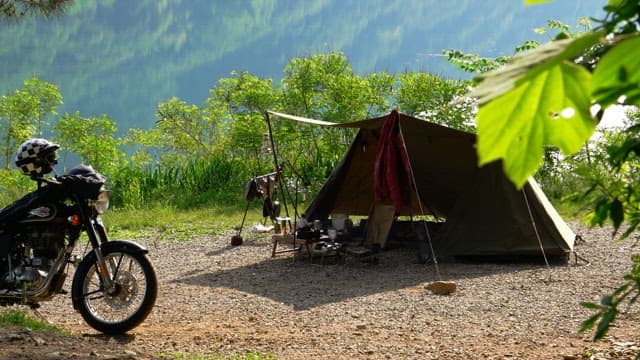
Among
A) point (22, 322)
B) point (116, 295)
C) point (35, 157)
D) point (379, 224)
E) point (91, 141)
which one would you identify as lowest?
point (22, 322)

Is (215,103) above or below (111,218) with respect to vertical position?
above

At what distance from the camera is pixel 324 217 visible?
314 inches

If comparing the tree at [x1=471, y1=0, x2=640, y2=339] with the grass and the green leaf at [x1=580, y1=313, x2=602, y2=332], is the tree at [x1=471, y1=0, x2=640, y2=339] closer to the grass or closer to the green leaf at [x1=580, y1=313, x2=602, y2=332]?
the green leaf at [x1=580, y1=313, x2=602, y2=332]

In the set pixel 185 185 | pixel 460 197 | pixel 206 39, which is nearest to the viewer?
Result: pixel 460 197

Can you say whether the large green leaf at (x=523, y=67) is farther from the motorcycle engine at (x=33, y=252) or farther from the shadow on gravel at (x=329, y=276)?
the shadow on gravel at (x=329, y=276)

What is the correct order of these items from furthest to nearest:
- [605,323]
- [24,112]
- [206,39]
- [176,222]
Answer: [206,39]
[24,112]
[176,222]
[605,323]

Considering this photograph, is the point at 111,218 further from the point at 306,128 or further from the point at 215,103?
the point at 215,103

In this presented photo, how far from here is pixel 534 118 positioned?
0.40 meters

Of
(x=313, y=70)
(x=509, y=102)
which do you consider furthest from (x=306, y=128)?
(x=509, y=102)

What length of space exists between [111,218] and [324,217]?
121 inches

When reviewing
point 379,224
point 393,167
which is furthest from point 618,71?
point 379,224

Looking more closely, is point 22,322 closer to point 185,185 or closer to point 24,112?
point 185,185

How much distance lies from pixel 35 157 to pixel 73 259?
570 millimetres

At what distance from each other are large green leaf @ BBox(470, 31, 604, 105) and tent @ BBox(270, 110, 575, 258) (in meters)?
5.84
